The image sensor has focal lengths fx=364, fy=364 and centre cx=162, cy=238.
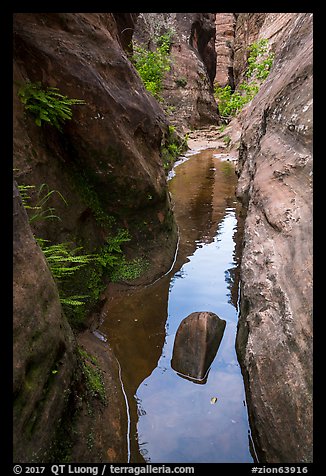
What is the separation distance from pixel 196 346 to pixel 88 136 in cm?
301

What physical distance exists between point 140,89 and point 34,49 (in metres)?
2.27

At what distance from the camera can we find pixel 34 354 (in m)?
2.46

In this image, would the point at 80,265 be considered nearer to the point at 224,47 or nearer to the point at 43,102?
the point at 43,102

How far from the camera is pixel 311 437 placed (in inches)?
94.3

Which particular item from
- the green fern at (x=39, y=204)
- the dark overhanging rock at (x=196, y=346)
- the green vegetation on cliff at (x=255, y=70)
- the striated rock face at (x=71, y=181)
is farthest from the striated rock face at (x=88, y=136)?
the green vegetation on cliff at (x=255, y=70)

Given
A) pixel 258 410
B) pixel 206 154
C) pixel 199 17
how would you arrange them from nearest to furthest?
→ 1. pixel 258 410
2. pixel 206 154
3. pixel 199 17

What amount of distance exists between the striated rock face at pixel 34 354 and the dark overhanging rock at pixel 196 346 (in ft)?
4.77

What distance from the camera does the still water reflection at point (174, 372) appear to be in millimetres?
3145

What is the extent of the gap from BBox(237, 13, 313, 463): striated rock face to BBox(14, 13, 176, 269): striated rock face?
1.89 meters
